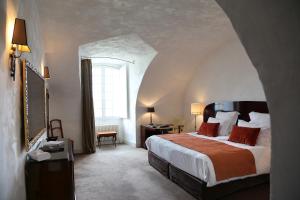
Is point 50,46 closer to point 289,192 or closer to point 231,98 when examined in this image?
point 231,98

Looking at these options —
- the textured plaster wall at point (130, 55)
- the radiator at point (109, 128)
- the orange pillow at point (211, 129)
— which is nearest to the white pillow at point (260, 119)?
the orange pillow at point (211, 129)

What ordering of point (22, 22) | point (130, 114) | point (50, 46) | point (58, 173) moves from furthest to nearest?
point (130, 114)
point (50, 46)
point (58, 173)
point (22, 22)

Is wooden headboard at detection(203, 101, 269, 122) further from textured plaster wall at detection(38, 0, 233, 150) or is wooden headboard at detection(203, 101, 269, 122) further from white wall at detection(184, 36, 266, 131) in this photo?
textured plaster wall at detection(38, 0, 233, 150)

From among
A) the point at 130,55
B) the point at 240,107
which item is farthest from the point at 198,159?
the point at 130,55

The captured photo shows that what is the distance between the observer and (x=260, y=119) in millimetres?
3971

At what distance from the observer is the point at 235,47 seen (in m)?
4.87

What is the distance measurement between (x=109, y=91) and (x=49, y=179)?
5070mm

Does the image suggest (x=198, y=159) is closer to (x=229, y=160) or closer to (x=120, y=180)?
(x=229, y=160)

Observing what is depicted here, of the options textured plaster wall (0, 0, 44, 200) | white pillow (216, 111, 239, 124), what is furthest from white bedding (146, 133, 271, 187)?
textured plaster wall (0, 0, 44, 200)

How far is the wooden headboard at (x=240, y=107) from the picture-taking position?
4.23 meters

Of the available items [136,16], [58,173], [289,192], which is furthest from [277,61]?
[136,16]

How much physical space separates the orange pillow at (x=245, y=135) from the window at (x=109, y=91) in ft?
12.4

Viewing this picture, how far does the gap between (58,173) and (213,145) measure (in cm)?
229

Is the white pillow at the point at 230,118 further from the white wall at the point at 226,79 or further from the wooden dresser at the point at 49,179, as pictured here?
the wooden dresser at the point at 49,179
